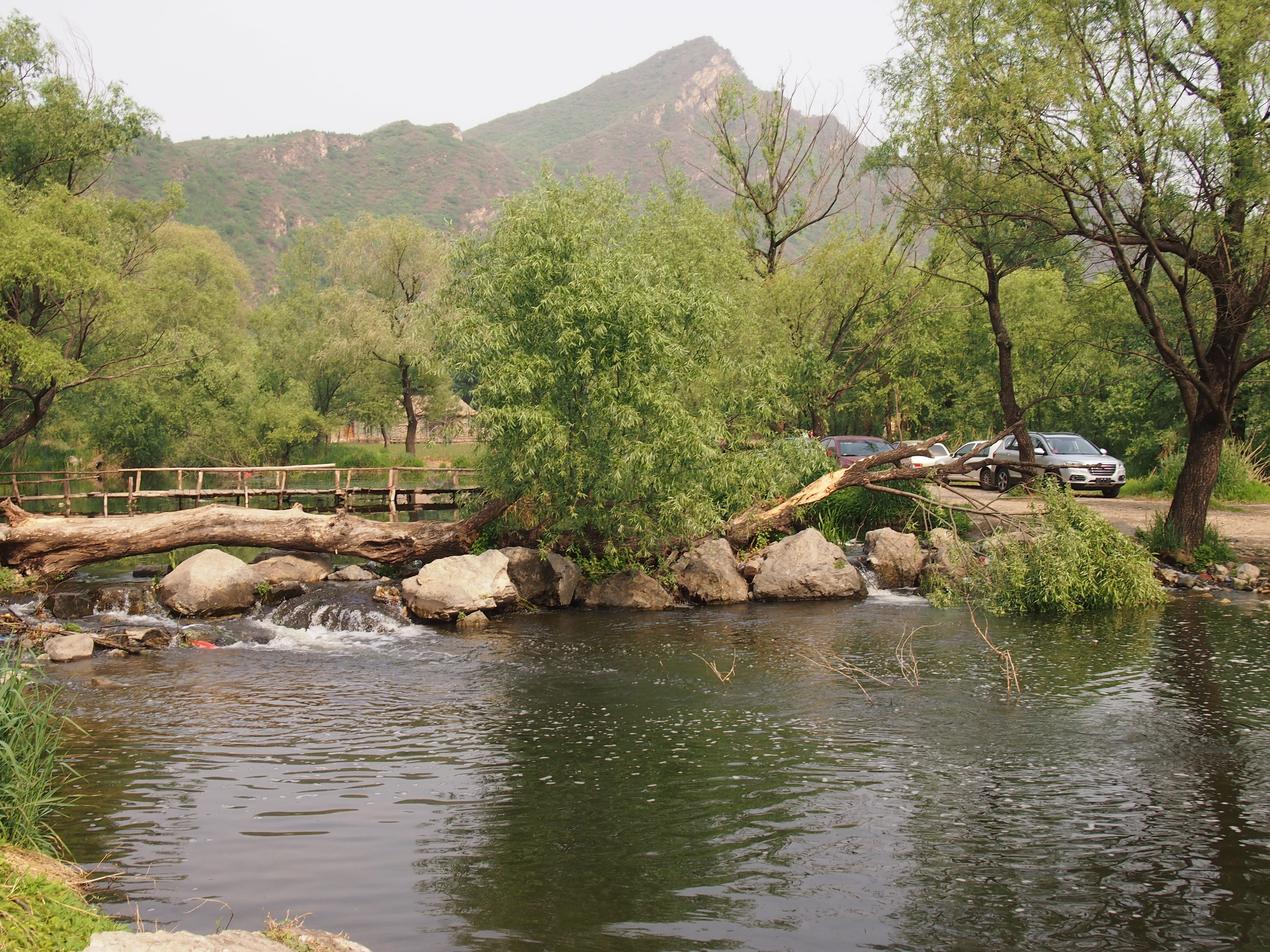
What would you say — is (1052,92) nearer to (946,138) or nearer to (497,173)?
(946,138)

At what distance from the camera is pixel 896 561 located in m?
20.4

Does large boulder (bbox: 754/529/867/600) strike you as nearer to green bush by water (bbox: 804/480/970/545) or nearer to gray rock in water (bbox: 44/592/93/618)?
green bush by water (bbox: 804/480/970/545)

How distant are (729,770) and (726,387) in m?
13.4

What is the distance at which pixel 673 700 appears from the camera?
39.0 feet

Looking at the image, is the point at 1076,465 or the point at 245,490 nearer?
the point at 1076,465

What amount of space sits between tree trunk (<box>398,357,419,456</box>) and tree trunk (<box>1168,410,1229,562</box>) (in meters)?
40.1

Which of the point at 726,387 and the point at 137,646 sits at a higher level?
the point at 726,387

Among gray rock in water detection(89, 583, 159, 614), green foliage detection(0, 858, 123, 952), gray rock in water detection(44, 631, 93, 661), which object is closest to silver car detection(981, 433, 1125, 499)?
gray rock in water detection(89, 583, 159, 614)

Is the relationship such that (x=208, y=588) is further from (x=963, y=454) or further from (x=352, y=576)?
(x=963, y=454)

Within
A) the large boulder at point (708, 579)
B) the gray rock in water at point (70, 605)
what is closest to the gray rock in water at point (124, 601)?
the gray rock in water at point (70, 605)

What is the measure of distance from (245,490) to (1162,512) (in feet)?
83.7

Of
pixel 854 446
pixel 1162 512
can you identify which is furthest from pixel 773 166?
pixel 1162 512

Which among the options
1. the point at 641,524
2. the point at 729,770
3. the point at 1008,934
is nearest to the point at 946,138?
the point at 641,524

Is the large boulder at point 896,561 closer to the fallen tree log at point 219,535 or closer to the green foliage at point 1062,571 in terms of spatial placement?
the green foliage at point 1062,571
